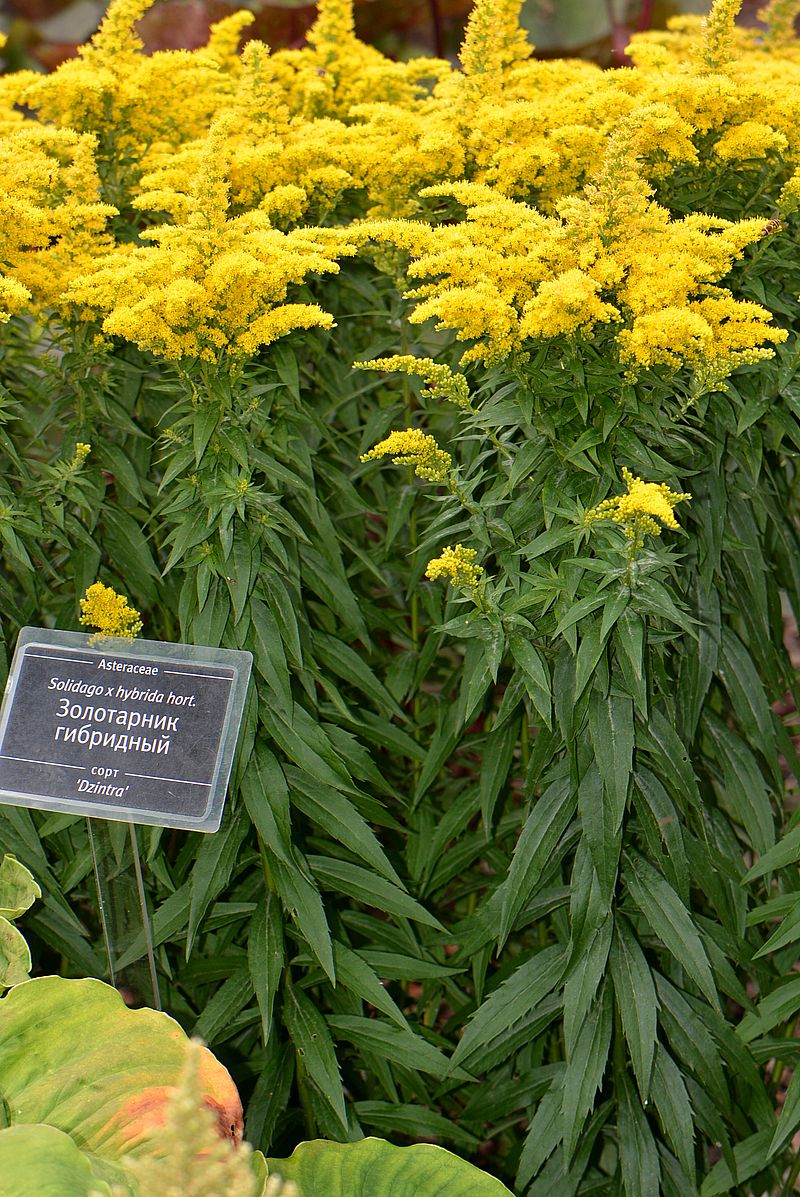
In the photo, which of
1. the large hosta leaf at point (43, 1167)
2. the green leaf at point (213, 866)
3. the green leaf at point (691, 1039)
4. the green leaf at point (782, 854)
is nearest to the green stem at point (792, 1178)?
the green leaf at point (691, 1039)

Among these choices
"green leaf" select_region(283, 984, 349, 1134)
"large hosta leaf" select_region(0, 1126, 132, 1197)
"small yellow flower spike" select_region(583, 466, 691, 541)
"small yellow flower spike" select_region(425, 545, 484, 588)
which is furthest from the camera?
"green leaf" select_region(283, 984, 349, 1134)

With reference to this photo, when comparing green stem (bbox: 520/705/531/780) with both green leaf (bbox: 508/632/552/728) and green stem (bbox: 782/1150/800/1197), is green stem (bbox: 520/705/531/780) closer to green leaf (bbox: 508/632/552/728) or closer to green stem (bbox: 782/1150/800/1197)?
green leaf (bbox: 508/632/552/728)

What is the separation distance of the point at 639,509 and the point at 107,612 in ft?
2.31

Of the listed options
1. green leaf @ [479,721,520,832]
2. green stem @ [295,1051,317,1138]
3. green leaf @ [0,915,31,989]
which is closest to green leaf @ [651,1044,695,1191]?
green leaf @ [479,721,520,832]

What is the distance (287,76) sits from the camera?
2.30m

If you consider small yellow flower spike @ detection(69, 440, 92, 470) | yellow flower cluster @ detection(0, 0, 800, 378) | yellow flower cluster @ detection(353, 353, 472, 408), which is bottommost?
small yellow flower spike @ detection(69, 440, 92, 470)

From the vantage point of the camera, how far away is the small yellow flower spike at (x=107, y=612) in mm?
1478

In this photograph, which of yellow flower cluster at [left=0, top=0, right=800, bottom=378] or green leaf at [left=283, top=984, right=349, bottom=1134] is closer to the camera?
yellow flower cluster at [left=0, top=0, right=800, bottom=378]

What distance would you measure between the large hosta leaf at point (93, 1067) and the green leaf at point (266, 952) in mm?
372

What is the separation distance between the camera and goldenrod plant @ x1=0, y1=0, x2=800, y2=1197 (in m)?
1.46

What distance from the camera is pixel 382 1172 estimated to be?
1105 millimetres

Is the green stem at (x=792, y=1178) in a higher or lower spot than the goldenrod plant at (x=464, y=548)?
lower

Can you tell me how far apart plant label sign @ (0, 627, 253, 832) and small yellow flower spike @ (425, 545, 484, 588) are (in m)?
0.26

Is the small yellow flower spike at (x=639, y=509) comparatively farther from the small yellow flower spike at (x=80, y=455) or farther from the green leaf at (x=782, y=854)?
the small yellow flower spike at (x=80, y=455)
